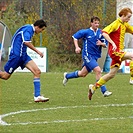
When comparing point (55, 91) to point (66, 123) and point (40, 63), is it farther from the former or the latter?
point (40, 63)

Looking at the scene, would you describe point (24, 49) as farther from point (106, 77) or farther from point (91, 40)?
point (91, 40)

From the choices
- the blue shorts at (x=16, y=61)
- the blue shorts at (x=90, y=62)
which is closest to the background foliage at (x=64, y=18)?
the blue shorts at (x=90, y=62)

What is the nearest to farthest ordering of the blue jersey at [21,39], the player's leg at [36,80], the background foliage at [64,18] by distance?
the player's leg at [36,80] → the blue jersey at [21,39] → the background foliage at [64,18]

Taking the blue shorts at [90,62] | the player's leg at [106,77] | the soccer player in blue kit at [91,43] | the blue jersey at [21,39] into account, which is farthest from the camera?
the soccer player in blue kit at [91,43]

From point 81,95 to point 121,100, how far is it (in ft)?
4.75

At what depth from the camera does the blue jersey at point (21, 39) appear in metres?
12.0

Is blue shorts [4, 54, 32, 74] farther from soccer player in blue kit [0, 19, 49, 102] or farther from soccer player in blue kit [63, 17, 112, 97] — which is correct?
soccer player in blue kit [63, 17, 112, 97]

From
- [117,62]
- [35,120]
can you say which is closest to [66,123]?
[35,120]

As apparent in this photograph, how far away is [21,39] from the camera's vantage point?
39.8ft

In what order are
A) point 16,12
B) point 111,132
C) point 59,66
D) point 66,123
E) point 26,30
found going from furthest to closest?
point 16,12, point 59,66, point 26,30, point 66,123, point 111,132

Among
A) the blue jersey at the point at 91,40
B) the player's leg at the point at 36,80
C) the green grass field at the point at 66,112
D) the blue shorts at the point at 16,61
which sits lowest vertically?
the green grass field at the point at 66,112

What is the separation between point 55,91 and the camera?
1497 centimetres

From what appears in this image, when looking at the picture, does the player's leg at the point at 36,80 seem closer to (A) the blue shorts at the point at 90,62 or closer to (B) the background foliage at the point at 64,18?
(A) the blue shorts at the point at 90,62

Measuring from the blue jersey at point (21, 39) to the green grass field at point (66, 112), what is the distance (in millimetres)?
943
